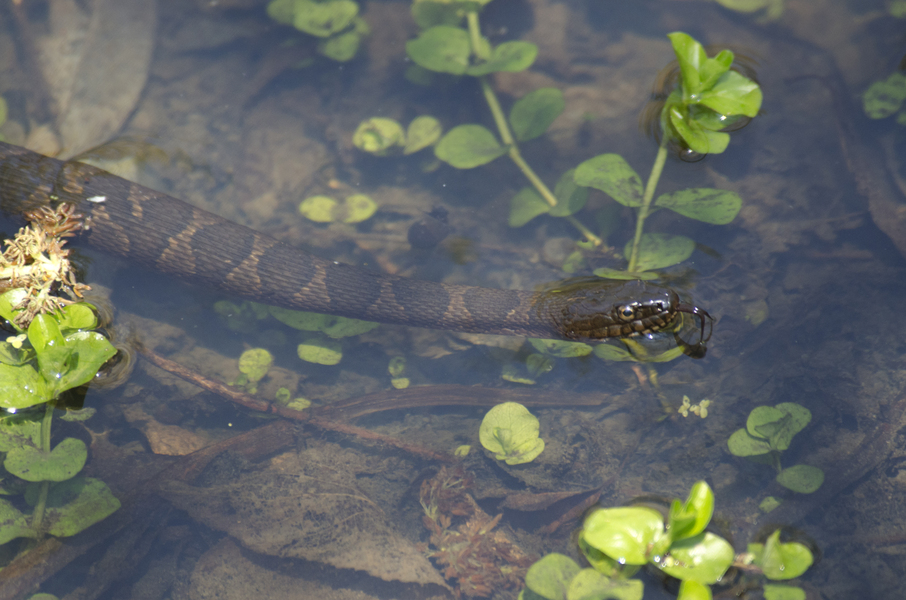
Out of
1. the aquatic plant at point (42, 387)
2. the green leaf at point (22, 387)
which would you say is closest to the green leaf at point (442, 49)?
the aquatic plant at point (42, 387)

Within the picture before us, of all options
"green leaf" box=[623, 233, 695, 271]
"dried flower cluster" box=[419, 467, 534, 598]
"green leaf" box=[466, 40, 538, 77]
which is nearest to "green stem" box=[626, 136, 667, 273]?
"green leaf" box=[623, 233, 695, 271]

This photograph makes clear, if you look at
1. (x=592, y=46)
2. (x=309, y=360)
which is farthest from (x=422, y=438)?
(x=592, y=46)

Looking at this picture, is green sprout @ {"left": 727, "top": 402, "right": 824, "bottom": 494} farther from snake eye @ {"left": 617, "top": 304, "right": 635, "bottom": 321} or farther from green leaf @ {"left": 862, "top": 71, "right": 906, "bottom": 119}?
green leaf @ {"left": 862, "top": 71, "right": 906, "bottom": 119}

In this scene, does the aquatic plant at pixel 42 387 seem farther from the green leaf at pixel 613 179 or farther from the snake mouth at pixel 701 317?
the snake mouth at pixel 701 317

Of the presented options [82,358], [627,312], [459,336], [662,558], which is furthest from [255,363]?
[662,558]

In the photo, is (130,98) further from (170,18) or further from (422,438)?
(422,438)

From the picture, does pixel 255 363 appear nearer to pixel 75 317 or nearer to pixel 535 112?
pixel 75 317
